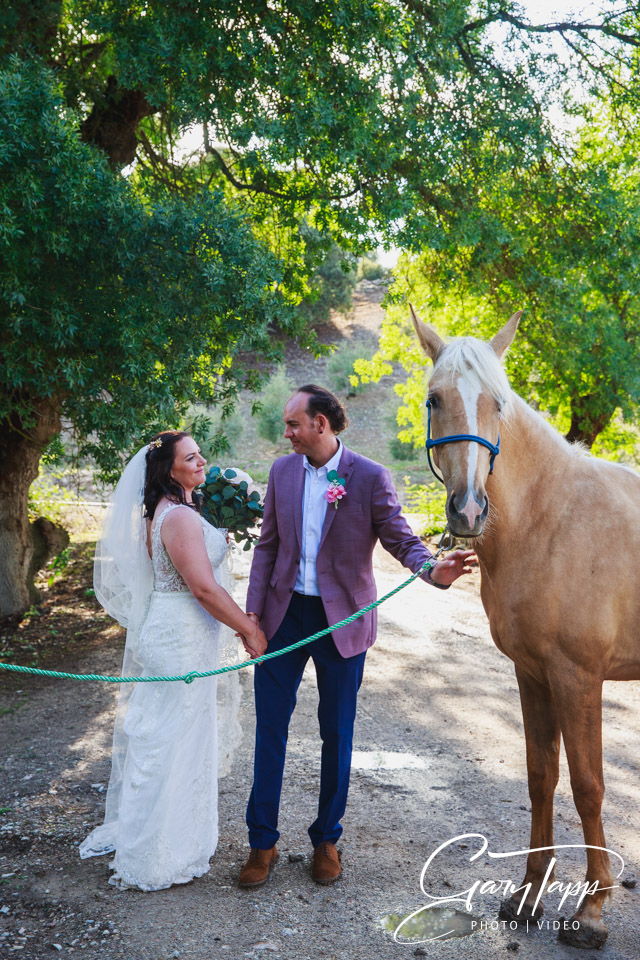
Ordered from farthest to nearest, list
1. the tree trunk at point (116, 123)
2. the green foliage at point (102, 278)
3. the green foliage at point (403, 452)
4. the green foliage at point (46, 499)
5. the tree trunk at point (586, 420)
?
the green foliage at point (403, 452), the tree trunk at point (586, 420), the green foliage at point (46, 499), the tree trunk at point (116, 123), the green foliage at point (102, 278)

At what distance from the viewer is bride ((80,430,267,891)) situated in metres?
3.10

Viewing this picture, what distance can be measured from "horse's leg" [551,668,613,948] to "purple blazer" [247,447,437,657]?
772mm

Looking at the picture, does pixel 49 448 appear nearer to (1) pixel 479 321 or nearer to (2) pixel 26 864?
(2) pixel 26 864

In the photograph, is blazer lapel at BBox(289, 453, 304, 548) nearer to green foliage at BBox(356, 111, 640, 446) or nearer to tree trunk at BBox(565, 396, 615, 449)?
green foliage at BBox(356, 111, 640, 446)

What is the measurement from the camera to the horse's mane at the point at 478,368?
8.30 ft

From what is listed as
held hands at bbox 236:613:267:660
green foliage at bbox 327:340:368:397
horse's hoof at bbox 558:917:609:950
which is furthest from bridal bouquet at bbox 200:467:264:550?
green foliage at bbox 327:340:368:397

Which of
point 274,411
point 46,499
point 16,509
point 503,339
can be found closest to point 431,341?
point 503,339

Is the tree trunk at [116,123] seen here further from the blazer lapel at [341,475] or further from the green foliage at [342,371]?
the green foliage at [342,371]

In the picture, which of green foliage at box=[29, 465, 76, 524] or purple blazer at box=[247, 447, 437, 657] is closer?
purple blazer at box=[247, 447, 437, 657]

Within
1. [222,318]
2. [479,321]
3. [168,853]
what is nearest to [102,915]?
[168,853]

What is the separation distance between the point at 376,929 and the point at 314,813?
1000 millimetres

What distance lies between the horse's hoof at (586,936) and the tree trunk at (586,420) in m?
7.98

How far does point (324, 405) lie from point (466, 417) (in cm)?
82

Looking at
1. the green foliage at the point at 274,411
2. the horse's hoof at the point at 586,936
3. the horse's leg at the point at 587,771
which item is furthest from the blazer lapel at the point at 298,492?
the green foliage at the point at 274,411
